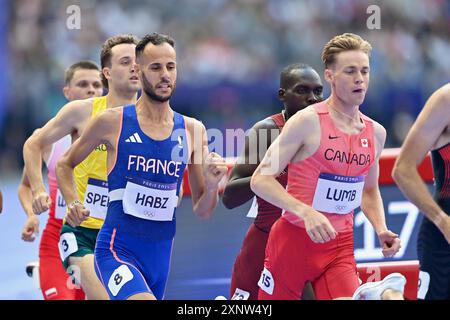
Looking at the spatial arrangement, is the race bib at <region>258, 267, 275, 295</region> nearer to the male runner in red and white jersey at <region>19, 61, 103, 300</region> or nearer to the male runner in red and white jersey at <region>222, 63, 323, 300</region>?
the male runner in red and white jersey at <region>222, 63, 323, 300</region>

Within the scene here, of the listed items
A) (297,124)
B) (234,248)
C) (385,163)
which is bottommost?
(234,248)

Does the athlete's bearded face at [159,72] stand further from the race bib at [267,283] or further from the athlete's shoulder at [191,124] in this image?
the race bib at [267,283]

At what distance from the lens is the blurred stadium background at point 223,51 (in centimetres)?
1396

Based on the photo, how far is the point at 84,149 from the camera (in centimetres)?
550

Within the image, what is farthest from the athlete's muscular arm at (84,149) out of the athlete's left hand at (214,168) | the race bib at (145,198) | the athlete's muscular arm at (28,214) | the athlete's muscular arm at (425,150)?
the athlete's muscular arm at (28,214)

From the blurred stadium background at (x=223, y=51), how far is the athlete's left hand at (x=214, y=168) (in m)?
7.84

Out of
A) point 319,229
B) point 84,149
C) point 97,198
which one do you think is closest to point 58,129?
point 97,198

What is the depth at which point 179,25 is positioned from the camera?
48.7 feet

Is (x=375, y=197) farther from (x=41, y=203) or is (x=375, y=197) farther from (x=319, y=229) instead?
(x=41, y=203)

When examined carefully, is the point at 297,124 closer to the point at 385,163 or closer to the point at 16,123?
the point at 385,163

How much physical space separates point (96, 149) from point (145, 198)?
1063mm
